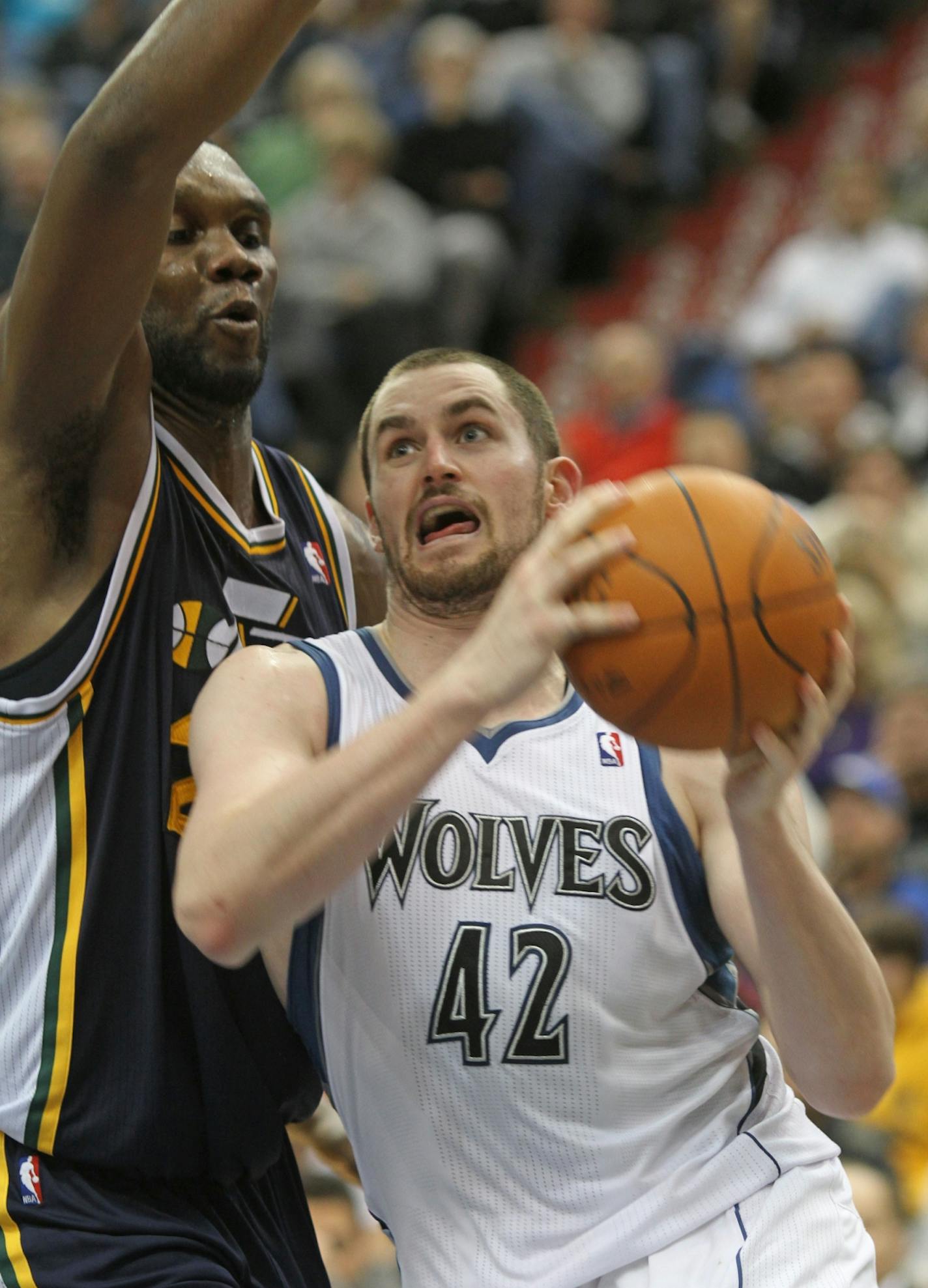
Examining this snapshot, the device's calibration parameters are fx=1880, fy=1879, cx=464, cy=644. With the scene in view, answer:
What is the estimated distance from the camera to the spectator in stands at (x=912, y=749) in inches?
308

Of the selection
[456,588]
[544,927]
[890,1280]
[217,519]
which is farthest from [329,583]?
[890,1280]

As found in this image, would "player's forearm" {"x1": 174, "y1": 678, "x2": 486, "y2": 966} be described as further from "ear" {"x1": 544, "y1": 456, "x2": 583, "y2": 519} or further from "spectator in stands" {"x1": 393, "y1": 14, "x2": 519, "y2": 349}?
"spectator in stands" {"x1": 393, "y1": 14, "x2": 519, "y2": 349}

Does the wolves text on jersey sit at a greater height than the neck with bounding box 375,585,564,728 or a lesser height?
lesser

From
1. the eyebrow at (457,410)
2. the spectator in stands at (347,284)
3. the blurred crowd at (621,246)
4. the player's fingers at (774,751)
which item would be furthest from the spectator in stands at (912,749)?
the player's fingers at (774,751)

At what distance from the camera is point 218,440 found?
3779mm

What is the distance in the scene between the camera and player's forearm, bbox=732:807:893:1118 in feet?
9.70

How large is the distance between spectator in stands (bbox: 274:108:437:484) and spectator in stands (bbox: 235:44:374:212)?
412 mm

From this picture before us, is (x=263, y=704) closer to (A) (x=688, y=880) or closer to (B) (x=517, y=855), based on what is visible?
(B) (x=517, y=855)

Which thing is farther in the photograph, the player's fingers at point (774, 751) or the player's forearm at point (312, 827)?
the player's fingers at point (774, 751)

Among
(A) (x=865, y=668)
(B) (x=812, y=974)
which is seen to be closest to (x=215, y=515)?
(B) (x=812, y=974)

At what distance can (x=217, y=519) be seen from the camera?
12.0 feet

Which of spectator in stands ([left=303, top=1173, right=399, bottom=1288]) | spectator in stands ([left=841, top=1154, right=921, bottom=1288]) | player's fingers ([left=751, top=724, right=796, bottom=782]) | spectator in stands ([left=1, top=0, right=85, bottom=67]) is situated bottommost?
spectator in stands ([left=303, top=1173, right=399, bottom=1288])

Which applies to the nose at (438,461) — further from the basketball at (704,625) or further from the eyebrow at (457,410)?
the basketball at (704,625)

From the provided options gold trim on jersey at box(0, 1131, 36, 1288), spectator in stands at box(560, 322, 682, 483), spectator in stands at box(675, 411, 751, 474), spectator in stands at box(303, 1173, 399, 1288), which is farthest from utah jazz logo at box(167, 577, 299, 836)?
spectator in stands at box(560, 322, 682, 483)
